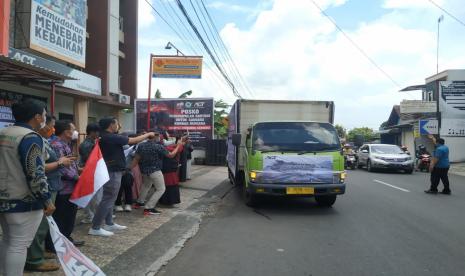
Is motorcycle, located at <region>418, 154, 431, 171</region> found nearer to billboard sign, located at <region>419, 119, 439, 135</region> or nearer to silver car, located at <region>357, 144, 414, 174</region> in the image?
silver car, located at <region>357, 144, 414, 174</region>

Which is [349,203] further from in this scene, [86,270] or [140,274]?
[86,270]

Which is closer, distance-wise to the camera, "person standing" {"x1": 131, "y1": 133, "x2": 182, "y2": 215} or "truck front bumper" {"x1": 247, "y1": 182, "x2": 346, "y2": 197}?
"person standing" {"x1": 131, "y1": 133, "x2": 182, "y2": 215}

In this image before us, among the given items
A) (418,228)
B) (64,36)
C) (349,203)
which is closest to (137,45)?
(64,36)

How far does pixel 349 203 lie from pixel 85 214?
6.05 meters

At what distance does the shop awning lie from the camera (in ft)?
26.1

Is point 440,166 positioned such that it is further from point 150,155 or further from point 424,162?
point 424,162

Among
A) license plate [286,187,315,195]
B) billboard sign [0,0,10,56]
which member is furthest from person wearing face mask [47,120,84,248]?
license plate [286,187,315,195]

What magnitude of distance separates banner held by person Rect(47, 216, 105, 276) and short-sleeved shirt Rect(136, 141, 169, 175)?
4.36 metres

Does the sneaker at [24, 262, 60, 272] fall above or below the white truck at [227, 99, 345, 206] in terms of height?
below

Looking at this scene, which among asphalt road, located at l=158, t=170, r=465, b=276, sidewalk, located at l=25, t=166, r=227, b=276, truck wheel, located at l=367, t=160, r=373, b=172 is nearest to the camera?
asphalt road, located at l=158, t=170, r=465, b=276

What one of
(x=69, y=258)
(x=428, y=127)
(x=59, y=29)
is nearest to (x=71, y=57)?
(x=59, y=29)

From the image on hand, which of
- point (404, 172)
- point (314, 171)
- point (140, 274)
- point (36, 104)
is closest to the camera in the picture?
point (36, 104)

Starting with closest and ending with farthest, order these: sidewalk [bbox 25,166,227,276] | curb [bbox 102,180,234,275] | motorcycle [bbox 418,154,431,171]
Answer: curb [bbox 102,180,234,275] → sidewalk [bbox 25,166,227,276] → motorcycle [bbox 418,154,431,171]

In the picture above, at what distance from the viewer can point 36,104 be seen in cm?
399
